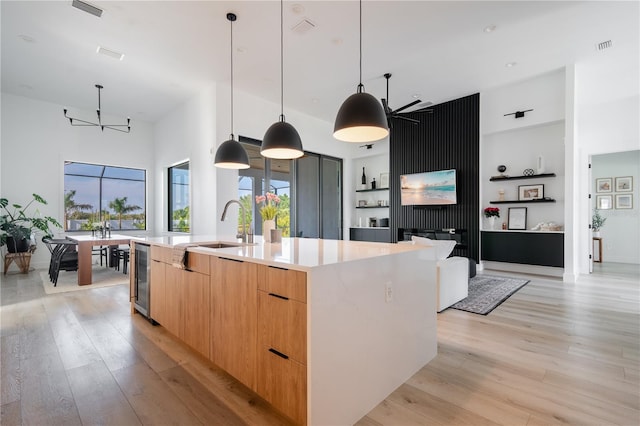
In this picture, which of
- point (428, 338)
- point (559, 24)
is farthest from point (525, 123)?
point (428, 338)

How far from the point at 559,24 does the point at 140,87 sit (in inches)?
267

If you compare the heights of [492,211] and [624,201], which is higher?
[624,201]

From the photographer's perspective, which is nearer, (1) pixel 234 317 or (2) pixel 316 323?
(2) pixel 316 323

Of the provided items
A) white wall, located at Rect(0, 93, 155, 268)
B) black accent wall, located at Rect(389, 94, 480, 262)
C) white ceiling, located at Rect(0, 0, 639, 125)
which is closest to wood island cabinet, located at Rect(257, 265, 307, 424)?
white ceiling, located at Rect(0, 0, 639, 125)

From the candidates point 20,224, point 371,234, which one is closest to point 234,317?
point 371,234

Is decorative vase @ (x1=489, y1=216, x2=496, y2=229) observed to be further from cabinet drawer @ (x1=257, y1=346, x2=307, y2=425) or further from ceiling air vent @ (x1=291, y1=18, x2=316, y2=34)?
cabinet drawer @ (x1=257, y1=346, x2=307, y2=425)

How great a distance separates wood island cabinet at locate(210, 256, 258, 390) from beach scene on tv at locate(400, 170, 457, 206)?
552 cm

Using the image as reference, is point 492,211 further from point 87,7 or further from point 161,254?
point 87,7

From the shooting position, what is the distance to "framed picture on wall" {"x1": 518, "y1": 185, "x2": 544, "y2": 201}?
5586mm

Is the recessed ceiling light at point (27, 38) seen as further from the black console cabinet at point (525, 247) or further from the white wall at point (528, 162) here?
the black console cabinet at point (525, 247)

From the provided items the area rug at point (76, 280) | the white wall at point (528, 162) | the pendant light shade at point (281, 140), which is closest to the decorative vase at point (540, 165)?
the white wall at point (528, 162)

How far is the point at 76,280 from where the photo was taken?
201 inches

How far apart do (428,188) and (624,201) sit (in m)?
5.09

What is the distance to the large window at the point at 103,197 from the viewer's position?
6918 mm
